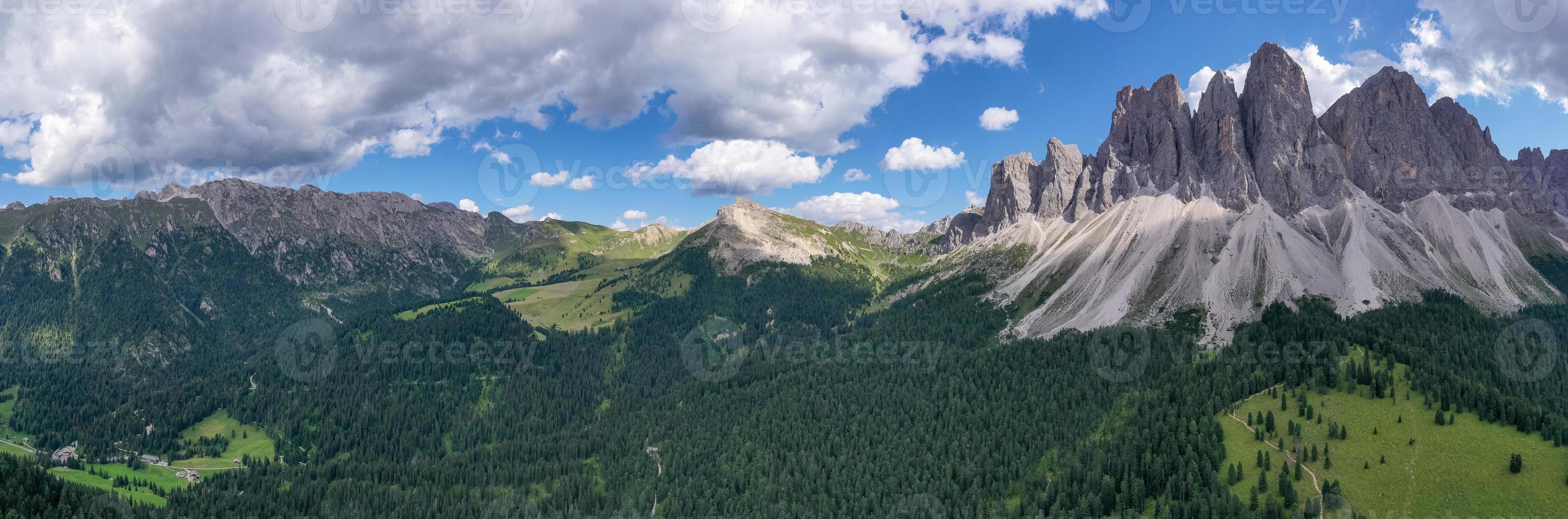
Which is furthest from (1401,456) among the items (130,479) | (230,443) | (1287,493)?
(230,443)

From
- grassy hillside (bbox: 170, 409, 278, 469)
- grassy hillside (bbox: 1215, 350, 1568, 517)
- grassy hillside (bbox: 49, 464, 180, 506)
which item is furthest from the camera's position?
grassy hillside (bbox: 170, 409, 278, 469)

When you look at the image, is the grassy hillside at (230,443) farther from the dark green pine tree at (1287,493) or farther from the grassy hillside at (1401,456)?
the grassy hillside at (1401,456)

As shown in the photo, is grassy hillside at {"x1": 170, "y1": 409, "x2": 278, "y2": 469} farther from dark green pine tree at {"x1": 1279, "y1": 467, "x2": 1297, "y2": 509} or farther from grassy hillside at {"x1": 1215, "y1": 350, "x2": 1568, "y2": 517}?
grassy hillside at {"x1": 1215, "y1": 350, "x2": 1568, "y2": 517}

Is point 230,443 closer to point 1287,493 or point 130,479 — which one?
point 130,479

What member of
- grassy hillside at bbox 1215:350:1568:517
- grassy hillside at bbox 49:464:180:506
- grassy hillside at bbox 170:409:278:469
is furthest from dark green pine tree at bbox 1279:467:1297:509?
grassy hillside at bbox 170:409:278:469

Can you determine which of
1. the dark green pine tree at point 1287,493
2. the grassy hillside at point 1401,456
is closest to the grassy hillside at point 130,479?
the dark green pine tree at point 1287,493

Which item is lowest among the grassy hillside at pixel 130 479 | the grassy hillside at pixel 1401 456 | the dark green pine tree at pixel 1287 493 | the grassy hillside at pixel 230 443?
the grassy hillside at pixel 130 479

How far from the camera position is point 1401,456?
102 metres

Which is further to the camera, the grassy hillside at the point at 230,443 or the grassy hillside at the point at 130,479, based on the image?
the grassy hillside at the point at 230,443

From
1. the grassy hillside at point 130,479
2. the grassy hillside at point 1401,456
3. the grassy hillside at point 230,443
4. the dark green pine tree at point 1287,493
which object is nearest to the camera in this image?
the grassy hillside at point 1401,456

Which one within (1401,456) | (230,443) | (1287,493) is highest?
(1401,456)

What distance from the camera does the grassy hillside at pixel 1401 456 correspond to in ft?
302

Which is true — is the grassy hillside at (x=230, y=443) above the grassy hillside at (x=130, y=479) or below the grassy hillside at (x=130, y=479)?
above

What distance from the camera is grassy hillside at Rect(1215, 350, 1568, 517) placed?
92062 millimetres
